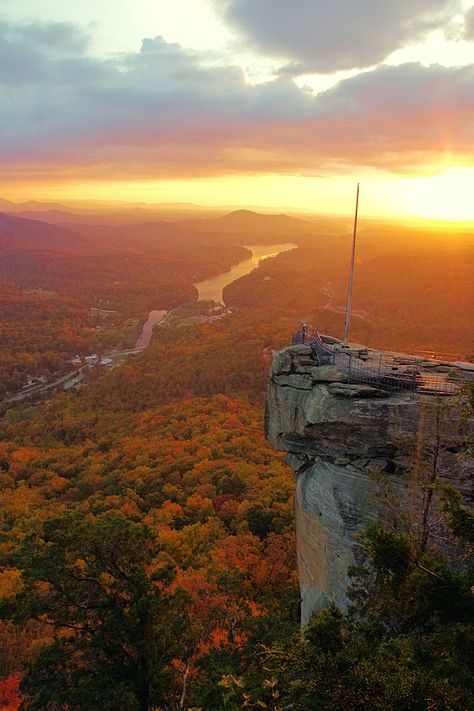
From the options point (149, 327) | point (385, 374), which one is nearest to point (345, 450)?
point (385, 374)

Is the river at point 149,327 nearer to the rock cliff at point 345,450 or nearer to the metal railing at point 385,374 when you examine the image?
the metal railing at point 385,374

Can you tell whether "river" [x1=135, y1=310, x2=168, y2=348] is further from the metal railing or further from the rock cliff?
the rock cliff

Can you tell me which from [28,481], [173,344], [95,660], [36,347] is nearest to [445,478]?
[95,660]

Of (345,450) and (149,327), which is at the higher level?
(345,450)

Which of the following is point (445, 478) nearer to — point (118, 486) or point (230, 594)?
point (230, 594)

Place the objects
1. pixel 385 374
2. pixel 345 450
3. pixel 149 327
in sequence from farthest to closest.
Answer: pixel 149 327, pixel 385 374, pixel 345 450

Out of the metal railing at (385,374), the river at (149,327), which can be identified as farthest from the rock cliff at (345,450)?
the river at (149,327)

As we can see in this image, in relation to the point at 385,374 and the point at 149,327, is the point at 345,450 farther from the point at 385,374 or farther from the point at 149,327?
the point at 149,327
